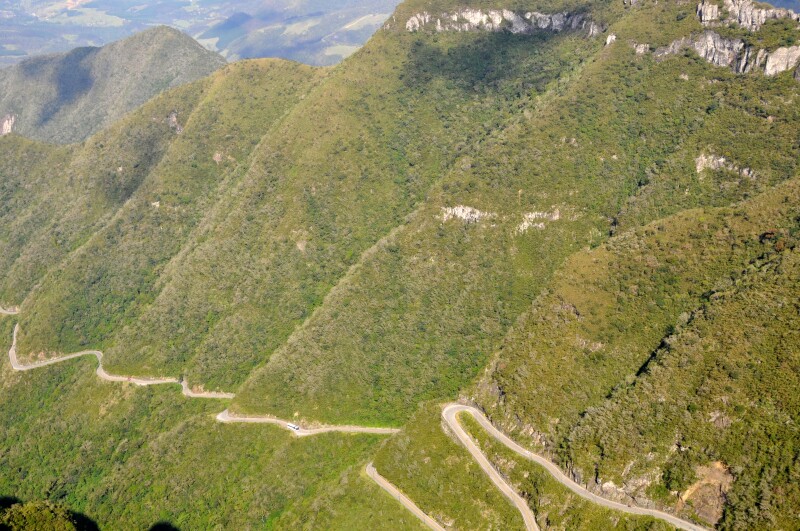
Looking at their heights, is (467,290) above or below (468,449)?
above

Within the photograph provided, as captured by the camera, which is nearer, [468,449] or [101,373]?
[468,449]

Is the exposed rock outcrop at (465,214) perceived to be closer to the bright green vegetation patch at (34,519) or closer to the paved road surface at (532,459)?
the paved road surface at (532,459)

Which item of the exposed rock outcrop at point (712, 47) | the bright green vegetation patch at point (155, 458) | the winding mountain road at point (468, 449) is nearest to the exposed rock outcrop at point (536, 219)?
the winding mountain road at point (468, 449)

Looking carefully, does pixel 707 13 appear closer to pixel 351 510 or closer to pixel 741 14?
pixel 741 14

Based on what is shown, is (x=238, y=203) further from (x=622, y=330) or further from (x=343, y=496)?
(x=622, y=330)

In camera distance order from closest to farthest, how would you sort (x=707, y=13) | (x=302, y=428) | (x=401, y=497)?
(x=401, y=497) < (x=302, y=428) < (x=707, y=13)


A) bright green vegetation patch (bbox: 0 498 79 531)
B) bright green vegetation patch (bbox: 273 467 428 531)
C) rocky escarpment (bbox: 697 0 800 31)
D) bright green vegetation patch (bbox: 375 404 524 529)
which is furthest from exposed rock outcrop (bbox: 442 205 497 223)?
bright green vegetation patch (bbox: 0 498 79 531)

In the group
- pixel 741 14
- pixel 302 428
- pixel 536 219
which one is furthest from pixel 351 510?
pixel 741 14
